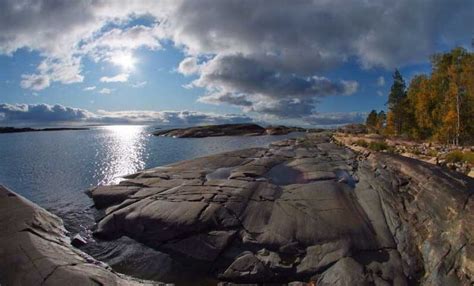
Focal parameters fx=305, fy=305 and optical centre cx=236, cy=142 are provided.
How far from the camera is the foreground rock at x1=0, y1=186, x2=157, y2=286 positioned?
13820 mm

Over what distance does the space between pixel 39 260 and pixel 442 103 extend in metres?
66.9

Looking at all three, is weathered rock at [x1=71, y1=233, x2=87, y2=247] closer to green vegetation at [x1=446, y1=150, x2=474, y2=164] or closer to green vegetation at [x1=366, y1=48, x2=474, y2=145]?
green vegetation at [x1=446, y1=150, x2=474, y2=164]

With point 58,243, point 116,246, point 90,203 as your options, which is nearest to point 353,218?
point 116,246

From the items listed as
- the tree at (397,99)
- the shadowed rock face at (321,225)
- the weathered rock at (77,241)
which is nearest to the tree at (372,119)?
the tree at (397,99)

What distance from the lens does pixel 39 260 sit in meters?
15.0

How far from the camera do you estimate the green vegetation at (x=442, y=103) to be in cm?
5169

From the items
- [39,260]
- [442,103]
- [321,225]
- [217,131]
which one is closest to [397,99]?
[442,103]

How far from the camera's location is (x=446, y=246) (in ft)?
49.8

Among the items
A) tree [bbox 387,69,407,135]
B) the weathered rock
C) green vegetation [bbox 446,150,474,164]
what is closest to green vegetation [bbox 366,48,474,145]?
tree [bbox 387,69,407,135]

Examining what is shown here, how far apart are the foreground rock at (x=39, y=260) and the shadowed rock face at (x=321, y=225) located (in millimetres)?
4134

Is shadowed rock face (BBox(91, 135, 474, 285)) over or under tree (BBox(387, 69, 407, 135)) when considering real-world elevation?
under

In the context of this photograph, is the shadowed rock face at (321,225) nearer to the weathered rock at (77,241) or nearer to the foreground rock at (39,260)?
the weathered rock at (77,241)

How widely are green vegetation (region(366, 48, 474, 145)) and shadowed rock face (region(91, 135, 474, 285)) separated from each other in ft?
117

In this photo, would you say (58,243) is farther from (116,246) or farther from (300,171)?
(300,171)
